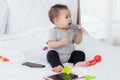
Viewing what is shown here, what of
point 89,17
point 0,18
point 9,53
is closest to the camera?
point 9,53

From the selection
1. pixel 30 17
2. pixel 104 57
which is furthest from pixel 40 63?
pixel 30 17

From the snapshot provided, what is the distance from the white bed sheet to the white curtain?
85 centimetres

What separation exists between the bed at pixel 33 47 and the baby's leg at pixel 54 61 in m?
0.03

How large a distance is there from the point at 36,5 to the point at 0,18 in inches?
15.0

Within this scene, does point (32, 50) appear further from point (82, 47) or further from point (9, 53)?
point (82, 47)

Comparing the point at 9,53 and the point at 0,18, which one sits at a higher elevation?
the point at 0,18

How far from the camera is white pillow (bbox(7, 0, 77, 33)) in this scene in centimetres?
244

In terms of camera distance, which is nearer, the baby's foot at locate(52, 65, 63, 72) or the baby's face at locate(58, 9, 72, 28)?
the baby's foot at locate(52, 65, 63, 72)

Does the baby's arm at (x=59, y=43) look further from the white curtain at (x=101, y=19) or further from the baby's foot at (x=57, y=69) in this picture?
the white curtain at (x=101, y=19)

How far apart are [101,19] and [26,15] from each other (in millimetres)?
1047

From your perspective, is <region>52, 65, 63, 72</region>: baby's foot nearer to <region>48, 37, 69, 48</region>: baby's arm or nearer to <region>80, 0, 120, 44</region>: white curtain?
<region>48, 37, 69, 48</region>: baby's arm

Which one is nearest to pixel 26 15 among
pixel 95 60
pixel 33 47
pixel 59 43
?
pixel 33 47

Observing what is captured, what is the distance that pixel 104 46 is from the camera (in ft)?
6.30

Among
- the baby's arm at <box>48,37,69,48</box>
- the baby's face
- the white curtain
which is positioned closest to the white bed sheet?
the baby's arm at <box>48,37,69,48</box>
